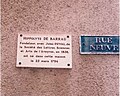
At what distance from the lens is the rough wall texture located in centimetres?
96

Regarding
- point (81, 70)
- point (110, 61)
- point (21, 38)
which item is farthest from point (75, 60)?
point (21, 38)

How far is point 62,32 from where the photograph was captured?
1.00 m

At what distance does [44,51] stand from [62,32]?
132mm

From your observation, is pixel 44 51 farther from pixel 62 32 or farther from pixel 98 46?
pixel 98 46

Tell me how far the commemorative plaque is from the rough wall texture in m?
0.03

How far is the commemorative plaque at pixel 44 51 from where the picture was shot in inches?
38.0

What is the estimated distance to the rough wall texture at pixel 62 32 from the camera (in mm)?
956

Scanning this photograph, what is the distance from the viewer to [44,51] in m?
0.98

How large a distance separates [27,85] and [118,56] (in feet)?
1.52

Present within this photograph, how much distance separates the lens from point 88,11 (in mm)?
1026

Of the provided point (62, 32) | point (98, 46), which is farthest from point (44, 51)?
point (98, 46)

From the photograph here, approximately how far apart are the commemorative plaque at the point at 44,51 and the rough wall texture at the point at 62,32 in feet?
0.08

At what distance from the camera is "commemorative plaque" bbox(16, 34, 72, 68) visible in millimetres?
966

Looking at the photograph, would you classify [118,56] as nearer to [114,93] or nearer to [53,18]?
[114,93]
